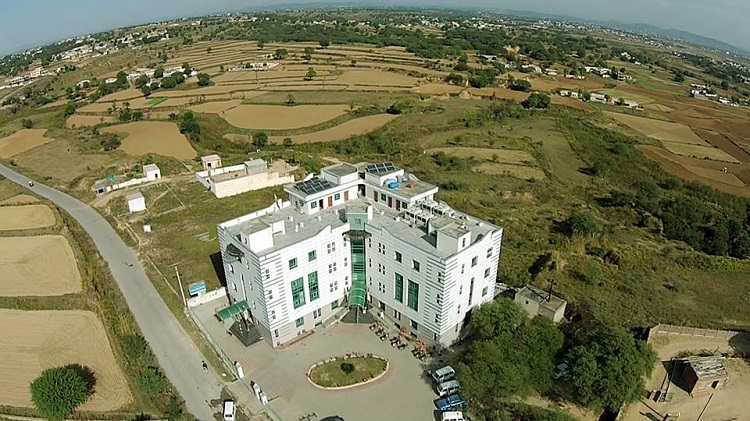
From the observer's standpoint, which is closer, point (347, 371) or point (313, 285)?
point (347, 371)

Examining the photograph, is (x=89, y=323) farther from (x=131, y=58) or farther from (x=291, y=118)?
(x=131, y=58)

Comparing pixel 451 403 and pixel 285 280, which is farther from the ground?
pixel 285 280

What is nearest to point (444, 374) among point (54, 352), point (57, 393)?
point (57, 393)

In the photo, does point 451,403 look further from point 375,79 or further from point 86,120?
point 375,79

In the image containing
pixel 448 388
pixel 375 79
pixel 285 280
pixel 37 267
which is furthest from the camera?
pixel 375 79

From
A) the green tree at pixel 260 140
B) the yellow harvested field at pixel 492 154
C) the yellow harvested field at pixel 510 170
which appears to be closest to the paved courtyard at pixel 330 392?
the yellow harvested field at pixel 510 170

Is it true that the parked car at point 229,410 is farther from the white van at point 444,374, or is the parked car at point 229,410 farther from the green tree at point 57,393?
the white van at point 444,374

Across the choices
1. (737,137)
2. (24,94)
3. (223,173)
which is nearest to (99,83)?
(24,94)

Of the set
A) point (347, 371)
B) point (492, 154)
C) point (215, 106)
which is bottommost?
point (347, 371)
